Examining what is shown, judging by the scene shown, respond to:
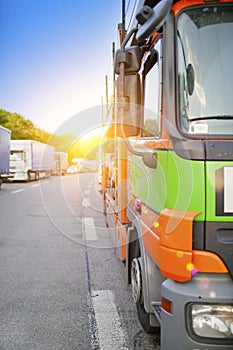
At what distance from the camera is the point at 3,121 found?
4497 centimetres

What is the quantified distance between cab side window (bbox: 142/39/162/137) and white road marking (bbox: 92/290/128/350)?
74.8 inches

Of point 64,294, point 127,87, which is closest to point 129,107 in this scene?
point 127,87

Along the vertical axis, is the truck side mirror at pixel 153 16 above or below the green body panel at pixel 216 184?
above

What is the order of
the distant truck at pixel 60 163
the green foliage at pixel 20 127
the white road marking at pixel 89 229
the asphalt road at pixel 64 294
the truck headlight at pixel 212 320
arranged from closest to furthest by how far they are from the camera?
the truck headlight at pixel 212 320, the asphalt road at pixel 64 294, the white road marking at pixel 89 229, the distant truck at pixel 60 163, the green foliage at pixel 20 127

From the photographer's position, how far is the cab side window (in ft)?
9.86

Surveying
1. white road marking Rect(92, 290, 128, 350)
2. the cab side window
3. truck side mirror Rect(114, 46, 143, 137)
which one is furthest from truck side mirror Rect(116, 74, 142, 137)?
white road marking Rect(92, 290, 128, 350)

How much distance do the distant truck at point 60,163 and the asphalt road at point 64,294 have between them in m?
43.7

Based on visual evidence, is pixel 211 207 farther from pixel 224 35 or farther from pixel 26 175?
pixel 26 175

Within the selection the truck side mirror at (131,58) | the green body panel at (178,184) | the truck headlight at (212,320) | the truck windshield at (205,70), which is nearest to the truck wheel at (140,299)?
the green body panel at (178,184)

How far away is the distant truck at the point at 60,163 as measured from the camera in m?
52.5

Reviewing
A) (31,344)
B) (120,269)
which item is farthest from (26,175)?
(31,344)

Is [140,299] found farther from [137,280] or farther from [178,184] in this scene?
[178,184]

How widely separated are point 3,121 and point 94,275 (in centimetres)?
4207

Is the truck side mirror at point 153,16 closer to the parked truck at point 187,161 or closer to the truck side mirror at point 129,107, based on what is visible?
the parked truck at point 187,161
